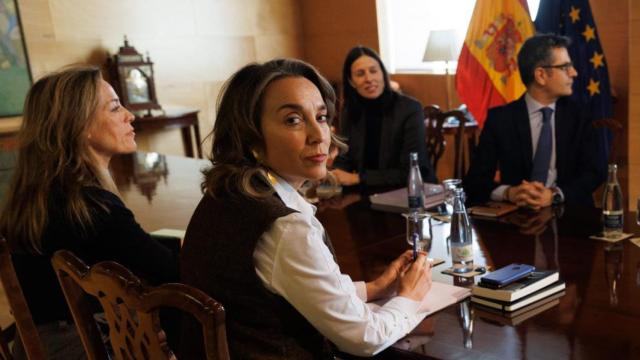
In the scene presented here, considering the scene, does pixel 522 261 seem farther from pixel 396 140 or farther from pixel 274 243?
pixel 396 140

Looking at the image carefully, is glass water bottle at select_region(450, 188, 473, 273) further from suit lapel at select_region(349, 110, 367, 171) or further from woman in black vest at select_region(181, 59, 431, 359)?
suit lapel at select_region(349, 110, 367, 171)

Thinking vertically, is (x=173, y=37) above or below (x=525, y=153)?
above

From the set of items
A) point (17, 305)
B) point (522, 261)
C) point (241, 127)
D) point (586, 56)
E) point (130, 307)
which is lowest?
point (522, 261)

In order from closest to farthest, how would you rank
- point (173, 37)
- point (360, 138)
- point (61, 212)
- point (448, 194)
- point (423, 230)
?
point (61, 212) → point (423, 230) → point (448, 194) → point (360, 138) → point (173, 37)

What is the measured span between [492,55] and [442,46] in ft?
1.49

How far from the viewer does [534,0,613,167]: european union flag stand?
14.5 ft

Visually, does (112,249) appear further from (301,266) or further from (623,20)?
(623,20)

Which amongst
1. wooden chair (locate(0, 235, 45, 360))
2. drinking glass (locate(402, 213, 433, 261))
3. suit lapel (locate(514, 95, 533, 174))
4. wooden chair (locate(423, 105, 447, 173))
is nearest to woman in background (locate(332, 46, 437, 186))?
wooden chair (locate(423, 105, 447, 173))

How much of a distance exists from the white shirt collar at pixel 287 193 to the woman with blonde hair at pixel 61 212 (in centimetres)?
56

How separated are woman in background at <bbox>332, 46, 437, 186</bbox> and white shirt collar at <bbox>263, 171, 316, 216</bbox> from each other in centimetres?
186

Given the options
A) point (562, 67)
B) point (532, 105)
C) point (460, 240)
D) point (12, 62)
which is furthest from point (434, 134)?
point (12, 62)

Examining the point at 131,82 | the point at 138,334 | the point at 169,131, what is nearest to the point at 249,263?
the point at 138,334

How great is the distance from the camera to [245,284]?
1281 millimetres

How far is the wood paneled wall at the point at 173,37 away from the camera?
17.8ft
